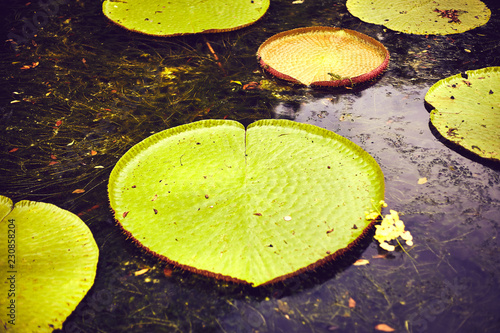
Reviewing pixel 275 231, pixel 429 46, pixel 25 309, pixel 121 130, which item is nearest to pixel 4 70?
pixel 121 130

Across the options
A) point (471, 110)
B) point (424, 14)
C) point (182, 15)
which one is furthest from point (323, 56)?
point (182, 15)

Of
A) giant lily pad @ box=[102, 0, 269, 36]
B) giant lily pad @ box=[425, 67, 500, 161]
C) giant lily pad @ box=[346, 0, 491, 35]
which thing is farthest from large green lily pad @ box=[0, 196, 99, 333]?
giant lily pad @ box=[346, 0, 491, 35]

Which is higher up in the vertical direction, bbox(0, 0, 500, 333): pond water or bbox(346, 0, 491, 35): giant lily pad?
bbox(346, 0, 491, 35): giant lily pad

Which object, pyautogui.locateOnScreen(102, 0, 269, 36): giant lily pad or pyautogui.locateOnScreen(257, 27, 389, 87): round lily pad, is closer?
pyautogui.locateOnScreen(257, 27, 389, 87): round lily pad

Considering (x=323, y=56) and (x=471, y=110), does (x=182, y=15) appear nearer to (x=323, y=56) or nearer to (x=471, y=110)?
(x=323, y=56)

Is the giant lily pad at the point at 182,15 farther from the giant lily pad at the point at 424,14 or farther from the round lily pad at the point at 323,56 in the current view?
the giant lily pad at the point at 424,14

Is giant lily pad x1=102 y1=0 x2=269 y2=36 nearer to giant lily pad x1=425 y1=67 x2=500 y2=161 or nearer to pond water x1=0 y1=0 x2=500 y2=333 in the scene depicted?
pond water x1=0 y1=0 x2=500 y2=333

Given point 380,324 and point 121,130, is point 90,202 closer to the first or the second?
point 121,130
